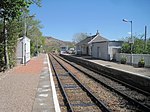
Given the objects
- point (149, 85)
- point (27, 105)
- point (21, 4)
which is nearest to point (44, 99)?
point (27, 105)

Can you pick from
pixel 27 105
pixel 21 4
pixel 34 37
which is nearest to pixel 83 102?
pixel 27 105

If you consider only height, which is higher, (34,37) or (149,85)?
(34,37)

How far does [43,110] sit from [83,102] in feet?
9.11

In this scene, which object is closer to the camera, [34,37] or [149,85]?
[149,85]

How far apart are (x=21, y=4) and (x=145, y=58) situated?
18.0 m

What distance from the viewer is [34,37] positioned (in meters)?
69.3

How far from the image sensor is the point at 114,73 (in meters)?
22.5

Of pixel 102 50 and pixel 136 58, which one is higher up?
pixel 102 50

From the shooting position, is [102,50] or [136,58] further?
[102,50]

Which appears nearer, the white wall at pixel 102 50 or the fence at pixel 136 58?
the fence at pixel 136 58

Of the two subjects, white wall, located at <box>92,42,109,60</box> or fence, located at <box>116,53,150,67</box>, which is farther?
white wall, located at <box>92,42,109,60</box>

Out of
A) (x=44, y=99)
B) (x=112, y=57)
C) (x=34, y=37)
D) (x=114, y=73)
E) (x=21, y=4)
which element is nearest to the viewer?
(x=44, y=99)

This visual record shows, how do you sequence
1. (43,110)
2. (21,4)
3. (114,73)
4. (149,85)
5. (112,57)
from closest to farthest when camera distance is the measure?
(43,110), (149,85), (21,4), (114,73), (112,57)

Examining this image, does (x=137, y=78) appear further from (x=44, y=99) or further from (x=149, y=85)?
(x=44, y=99)
